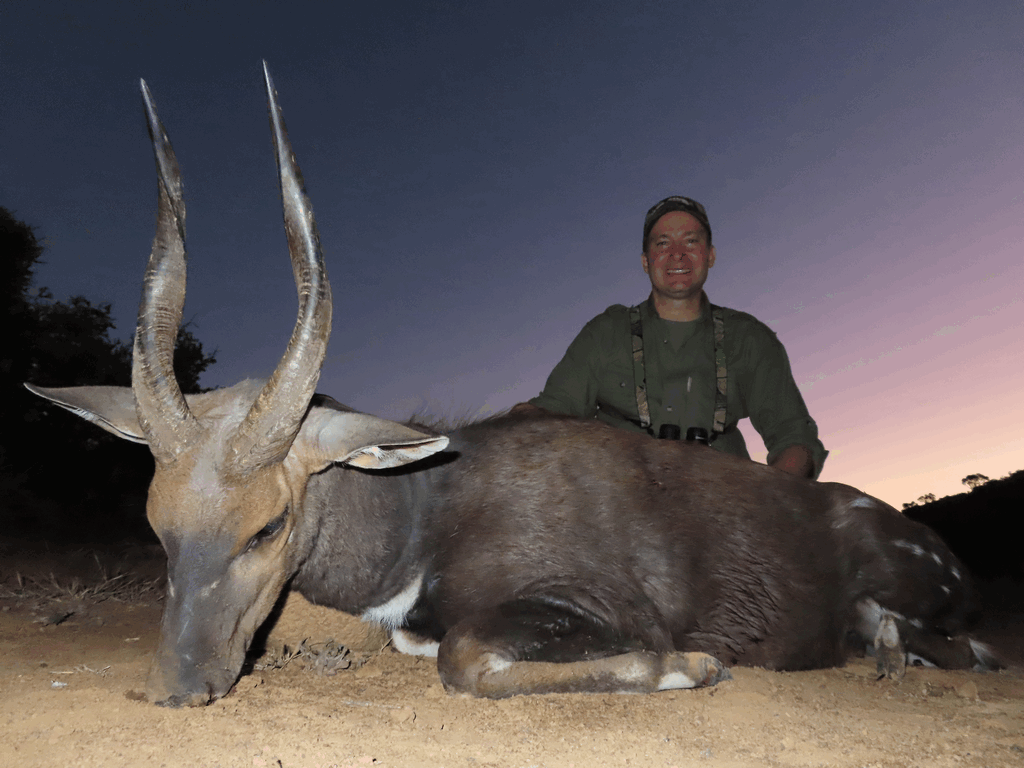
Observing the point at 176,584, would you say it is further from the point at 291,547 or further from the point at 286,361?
the point at 286,361

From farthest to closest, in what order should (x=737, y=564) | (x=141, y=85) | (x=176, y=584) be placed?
(x=737, y=564) < (x=141, y=85) < (x=176, y=584)

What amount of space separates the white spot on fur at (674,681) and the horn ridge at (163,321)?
2144 millimetres

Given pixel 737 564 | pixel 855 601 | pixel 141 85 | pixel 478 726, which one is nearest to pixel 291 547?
pixel 478 726

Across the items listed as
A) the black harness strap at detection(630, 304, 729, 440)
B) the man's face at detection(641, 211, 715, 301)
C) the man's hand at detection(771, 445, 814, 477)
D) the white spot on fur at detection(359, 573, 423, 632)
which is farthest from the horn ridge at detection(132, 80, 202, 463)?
the man's face at detection(641, 211, 715, 301)

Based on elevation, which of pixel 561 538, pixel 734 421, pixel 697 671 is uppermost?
pixel 734 421

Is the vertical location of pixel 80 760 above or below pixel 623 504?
below

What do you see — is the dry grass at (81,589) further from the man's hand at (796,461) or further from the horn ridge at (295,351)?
the man's hand at (796,461)

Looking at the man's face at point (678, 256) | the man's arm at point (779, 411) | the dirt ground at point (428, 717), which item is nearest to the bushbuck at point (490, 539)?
the dirt ground at point (428, 717)

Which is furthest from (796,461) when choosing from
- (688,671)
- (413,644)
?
(413,644)

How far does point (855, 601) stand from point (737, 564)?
793mm

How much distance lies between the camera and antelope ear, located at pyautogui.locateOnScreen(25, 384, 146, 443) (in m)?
3.25

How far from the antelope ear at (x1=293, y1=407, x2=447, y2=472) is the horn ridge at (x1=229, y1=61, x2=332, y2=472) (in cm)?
18

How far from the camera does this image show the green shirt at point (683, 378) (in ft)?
19.5

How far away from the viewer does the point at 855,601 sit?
4.05 metres
